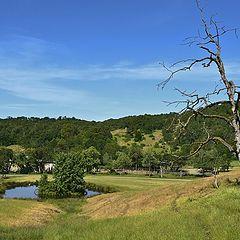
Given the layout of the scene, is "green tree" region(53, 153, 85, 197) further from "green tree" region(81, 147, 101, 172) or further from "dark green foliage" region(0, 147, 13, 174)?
"dark green foliage" region(0, 147, 13, 174)

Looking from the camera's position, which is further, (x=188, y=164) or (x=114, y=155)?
(x=114, y=155)

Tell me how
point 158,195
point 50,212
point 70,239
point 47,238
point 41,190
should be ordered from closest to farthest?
1. point 70,239
2. point 47,238
3. point 158,195
4. point 50,212
5. point 41,190

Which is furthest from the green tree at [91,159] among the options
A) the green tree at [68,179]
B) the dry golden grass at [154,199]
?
the dry golden grass at [154,199]

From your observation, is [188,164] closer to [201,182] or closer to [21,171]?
[21,171]

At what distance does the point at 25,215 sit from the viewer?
42.5 metres

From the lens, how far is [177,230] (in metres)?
16.7

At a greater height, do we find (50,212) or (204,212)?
(204,212)

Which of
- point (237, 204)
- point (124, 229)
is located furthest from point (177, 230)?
point (237, 204)

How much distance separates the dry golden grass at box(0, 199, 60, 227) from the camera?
123ft

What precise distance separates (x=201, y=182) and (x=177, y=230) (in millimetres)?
→ 26224

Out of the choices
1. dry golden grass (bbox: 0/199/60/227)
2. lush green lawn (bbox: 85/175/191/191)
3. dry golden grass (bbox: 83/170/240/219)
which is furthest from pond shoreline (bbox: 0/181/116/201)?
dry golden grass (bbox: 83/170/240/219)

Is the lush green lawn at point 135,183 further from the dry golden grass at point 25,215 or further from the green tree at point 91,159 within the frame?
the green tree at point 91,159

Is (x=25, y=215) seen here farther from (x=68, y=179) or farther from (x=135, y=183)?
(x=135, y=183)

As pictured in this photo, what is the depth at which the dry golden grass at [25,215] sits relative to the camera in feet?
123
